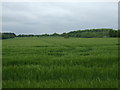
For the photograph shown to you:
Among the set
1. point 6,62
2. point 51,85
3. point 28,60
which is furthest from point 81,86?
point 6,62

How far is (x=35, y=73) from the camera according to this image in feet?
11.5

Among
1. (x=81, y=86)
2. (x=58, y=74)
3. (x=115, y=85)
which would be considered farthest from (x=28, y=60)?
(x=115, y=85)

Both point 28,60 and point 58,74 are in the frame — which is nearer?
point 58,74

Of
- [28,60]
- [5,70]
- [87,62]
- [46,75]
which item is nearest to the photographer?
[46,75]

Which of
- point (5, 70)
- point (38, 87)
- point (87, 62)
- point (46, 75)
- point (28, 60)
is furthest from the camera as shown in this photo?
point (28, 60)

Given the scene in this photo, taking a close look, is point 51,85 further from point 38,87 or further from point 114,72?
point 114,72

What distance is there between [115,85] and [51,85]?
1.29 metres

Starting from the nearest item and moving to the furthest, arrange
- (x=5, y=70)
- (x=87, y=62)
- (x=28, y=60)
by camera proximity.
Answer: (x=5, y=70) → (x=87, y=62) → (x=28, y=60)

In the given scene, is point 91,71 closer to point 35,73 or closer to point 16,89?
point 35,73

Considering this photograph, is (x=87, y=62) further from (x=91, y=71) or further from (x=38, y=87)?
(x=38, y=87)

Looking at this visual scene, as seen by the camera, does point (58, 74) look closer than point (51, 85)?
No

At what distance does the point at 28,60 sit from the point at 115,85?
350 centimetres

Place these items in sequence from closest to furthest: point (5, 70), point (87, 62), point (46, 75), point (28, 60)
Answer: point (46, 75) → point (5, 70) → point (87, 62) → point (28, 60)

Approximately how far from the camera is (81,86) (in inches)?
103
